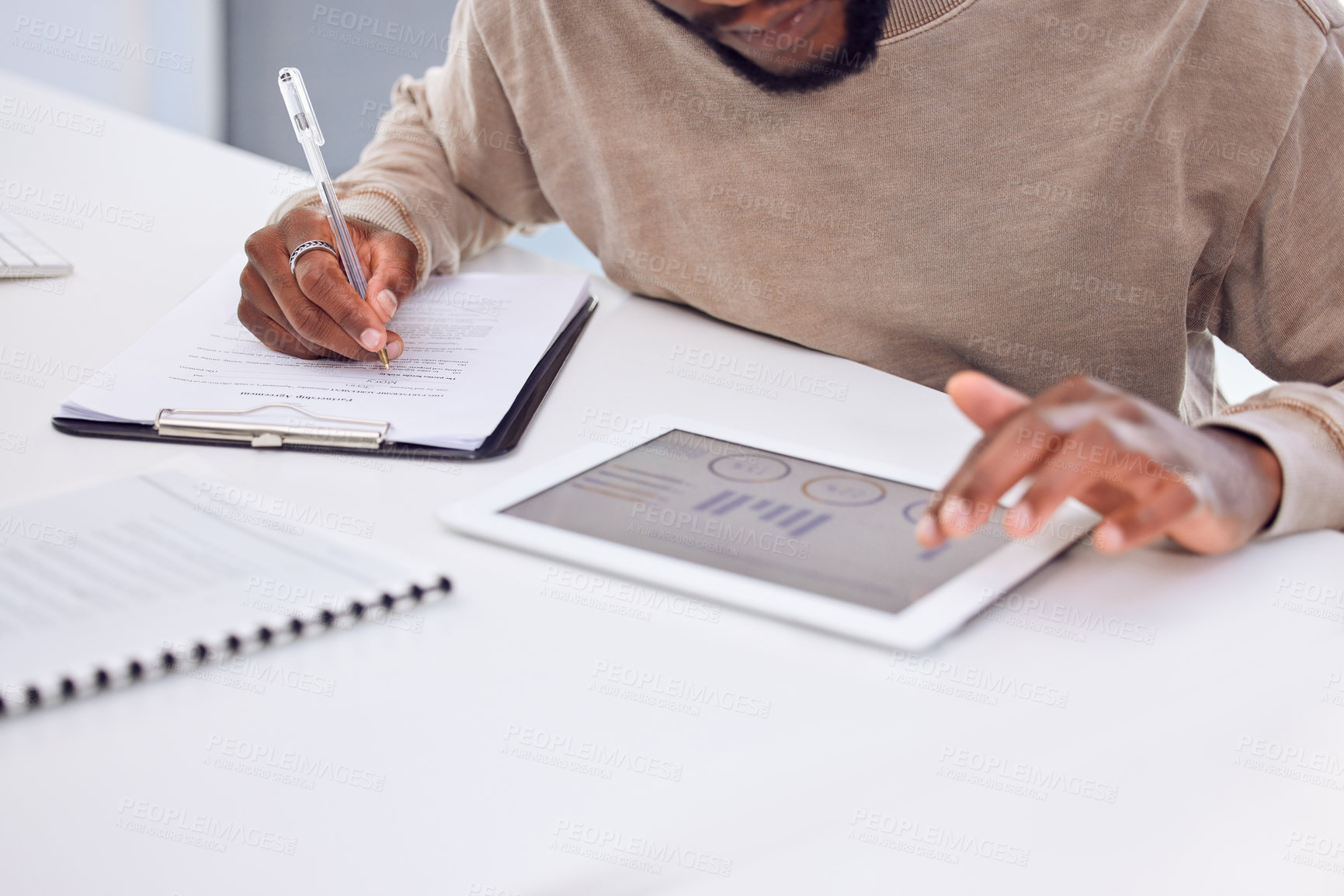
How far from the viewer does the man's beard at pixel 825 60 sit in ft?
2.60

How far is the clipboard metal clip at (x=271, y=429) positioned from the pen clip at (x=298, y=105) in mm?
227

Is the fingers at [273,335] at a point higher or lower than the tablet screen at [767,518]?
lower

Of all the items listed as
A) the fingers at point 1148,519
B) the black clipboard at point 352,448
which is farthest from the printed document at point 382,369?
the fingers at point 1148,519

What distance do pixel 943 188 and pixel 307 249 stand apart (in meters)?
0.52

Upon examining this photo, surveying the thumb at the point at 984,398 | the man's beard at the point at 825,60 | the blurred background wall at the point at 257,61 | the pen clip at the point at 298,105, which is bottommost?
the blurred background wall at the point at 257,61

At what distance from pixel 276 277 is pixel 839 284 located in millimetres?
472

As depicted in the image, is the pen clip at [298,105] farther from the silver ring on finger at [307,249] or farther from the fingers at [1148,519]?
the fingers at [1148,519]

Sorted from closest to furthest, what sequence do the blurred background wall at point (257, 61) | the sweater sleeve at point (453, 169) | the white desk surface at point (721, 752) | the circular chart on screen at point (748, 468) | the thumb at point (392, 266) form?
the white desk surface at point (721, 752) → the circular chart on screen at point (748, 468) → the thumb at point (392, 266) → the sweater sleeve at point (453, 169) → the blurred background wall at point (257, 61)

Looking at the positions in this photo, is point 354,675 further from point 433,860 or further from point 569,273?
point 569,273

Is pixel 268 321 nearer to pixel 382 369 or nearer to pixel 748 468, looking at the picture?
pixel 382 369

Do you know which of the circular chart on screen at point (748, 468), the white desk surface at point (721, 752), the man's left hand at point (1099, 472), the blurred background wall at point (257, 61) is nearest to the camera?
the white desk surface at point (721, 752)

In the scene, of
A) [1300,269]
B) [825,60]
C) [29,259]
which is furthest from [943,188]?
[29,259]

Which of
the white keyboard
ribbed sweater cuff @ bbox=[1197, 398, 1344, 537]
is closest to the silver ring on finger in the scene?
the white keyboard

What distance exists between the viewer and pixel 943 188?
832 millimetres
